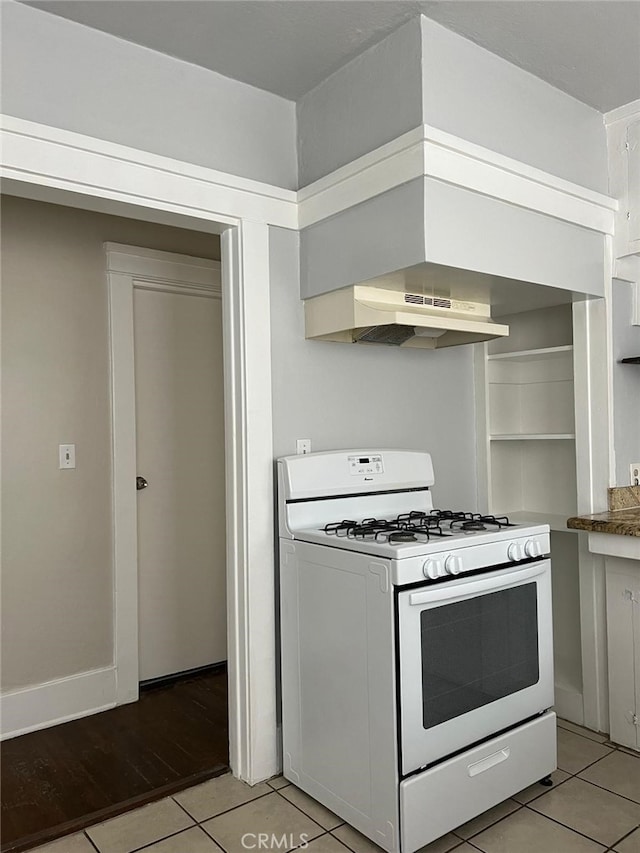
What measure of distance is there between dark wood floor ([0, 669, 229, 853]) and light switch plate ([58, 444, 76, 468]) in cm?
111

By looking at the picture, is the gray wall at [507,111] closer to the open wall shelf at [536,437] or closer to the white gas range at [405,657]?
the open wall shelf at [536,437]

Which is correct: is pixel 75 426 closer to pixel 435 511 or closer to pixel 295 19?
pixel 435 511

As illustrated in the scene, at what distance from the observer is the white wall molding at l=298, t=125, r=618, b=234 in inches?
82.4

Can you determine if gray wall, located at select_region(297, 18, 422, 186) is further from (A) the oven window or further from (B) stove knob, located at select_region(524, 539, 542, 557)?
(A) the oven window

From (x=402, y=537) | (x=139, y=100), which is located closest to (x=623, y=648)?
(x=402, y=537)

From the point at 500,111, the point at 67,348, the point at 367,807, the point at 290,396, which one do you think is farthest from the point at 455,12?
the point at 367,807

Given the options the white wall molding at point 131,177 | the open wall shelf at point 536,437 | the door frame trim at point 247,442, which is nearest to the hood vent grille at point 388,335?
the door frame trim at point 247,442

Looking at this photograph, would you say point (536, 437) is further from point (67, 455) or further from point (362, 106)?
point (67, 455)

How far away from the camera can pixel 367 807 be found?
2.01 meters

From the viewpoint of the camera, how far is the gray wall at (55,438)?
9.42 ft

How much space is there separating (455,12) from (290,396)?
133 cm

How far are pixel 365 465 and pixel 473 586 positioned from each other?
2.13ft

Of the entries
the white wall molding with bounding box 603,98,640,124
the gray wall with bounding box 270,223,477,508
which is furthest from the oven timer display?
the white wall molding with bounding box 603,98,640,124

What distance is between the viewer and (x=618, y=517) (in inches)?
103
